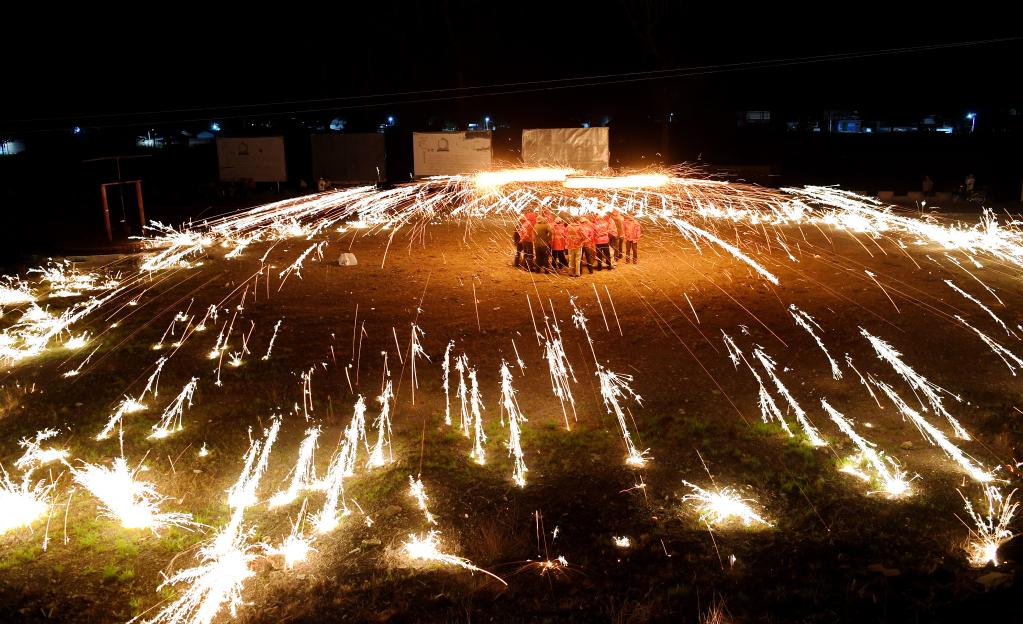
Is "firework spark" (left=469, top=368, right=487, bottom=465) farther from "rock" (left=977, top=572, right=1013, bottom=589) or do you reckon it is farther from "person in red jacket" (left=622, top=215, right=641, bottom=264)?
"person in red jacket" (left=622, top=215, right=641, bottom=264)

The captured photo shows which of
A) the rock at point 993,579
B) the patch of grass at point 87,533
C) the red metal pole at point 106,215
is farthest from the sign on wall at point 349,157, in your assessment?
the rock at point 993,579

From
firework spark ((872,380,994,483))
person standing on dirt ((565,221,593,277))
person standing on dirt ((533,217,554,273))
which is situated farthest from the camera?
person standing on dirt ((533,217,554,273))

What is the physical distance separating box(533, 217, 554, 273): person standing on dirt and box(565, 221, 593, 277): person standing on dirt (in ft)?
1.72

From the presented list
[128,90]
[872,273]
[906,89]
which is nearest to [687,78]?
[906,89]

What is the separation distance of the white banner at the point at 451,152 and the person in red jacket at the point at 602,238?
1496 cm

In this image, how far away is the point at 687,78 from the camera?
123ft

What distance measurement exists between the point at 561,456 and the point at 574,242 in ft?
24.8

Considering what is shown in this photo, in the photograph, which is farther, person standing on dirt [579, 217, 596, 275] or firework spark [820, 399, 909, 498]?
person standing on dirt [579, 217, 596, 275]

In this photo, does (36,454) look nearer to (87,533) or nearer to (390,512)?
(87,533)

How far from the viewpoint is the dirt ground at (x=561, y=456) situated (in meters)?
5.14

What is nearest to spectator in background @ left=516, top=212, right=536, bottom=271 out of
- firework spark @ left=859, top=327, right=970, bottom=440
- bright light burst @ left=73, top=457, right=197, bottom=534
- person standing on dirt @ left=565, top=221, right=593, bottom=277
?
person standing on dirt @ left=565, top=221, right=593, bottom=277

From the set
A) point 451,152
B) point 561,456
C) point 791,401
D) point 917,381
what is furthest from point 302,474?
point 451,152

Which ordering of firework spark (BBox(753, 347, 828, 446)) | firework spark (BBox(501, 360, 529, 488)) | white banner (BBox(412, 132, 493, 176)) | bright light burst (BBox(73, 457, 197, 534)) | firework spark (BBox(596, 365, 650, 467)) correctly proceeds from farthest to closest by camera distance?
white banner (BBox(412, 132, 493, 176)) → firework spark (BBox(753, 347, 828, 446)) → firework spark (BBox(596, 365, 650, 467)) → firework spark (BBox(501, 360, 529, 488)) → bright light burst (BBox(73, 457, 197, 534))

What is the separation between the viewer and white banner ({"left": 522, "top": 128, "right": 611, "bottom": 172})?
27.8m
